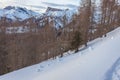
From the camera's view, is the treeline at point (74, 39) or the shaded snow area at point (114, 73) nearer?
the shaded snow area at point (114, 73)

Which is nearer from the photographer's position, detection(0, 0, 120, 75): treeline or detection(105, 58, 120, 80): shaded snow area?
detection(105, 58, 120, 80): shaded snow area

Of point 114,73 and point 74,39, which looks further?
point 74,39

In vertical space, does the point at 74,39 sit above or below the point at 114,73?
below

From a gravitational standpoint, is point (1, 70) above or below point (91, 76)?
below

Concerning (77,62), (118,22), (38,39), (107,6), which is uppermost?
(77,62)

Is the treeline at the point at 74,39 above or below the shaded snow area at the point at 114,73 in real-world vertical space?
below

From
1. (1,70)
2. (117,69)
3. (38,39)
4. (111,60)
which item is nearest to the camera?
(117,69)

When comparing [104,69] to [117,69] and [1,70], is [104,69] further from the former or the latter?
[1,70]

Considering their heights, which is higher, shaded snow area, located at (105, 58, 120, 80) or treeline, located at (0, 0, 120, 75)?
shaded snow area, located at (105, 58, 120, 80)

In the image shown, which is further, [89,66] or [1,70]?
[1,70]

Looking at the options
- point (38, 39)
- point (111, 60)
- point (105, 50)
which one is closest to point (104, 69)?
point (111, 60)

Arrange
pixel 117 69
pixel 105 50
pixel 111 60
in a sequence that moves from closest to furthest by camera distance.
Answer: pixel 117 69 < pixel 111 60 < pixel 105 50

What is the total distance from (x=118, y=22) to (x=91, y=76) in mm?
63292

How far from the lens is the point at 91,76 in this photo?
12.5m
